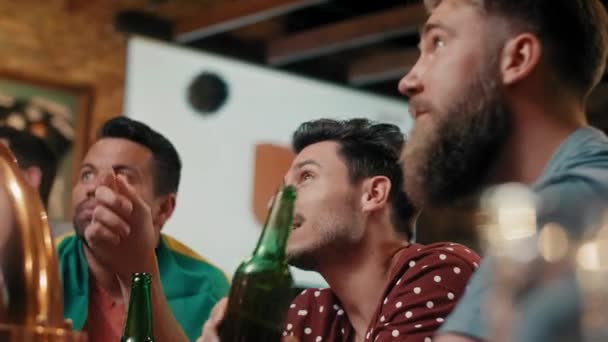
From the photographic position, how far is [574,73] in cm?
88

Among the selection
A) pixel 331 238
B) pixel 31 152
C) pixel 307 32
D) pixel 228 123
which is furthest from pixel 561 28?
pixel 307 32

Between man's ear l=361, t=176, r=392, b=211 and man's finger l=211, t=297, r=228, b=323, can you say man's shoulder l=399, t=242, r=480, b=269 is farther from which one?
man's finger l=211, t=297, r=228, b=323

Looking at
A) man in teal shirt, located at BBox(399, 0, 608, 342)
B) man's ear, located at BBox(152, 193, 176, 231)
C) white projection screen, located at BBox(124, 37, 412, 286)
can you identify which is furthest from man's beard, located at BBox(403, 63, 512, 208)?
white projection screen, located at BBox(124, 37, 412, 286)

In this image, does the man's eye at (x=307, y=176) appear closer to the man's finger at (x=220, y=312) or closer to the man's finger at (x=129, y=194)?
the man's finger at (x=129, y=194)

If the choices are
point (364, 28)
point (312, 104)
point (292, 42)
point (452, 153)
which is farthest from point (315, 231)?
point (292, 42)

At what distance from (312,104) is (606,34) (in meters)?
1.97

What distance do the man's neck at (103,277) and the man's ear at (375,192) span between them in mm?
406

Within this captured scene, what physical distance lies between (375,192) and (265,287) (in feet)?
2.26

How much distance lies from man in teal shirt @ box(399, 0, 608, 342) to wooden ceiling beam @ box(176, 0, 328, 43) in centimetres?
191

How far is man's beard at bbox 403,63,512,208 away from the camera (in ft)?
2.78

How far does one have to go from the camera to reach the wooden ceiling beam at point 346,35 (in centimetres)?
291

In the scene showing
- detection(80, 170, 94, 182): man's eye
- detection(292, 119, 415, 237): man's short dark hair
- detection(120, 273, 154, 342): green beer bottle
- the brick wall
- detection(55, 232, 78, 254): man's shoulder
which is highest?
the brick wall

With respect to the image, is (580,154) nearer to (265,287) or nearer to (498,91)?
(498,91)

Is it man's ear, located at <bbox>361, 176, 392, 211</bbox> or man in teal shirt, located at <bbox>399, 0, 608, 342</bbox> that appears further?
man's ear, located at <bbox>361, 176, 392, 211</bbox>
